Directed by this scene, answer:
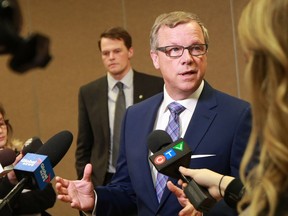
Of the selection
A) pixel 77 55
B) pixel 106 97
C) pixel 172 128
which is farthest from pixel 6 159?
pixel 77 55

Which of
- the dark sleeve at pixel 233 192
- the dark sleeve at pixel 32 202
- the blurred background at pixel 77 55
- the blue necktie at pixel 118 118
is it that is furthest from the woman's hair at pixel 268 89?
the blurred background at pixel 77 55

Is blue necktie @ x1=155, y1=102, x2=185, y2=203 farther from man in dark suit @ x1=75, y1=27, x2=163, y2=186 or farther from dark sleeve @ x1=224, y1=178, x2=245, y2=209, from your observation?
man in dark suit @ x1=75, y1=27, x2=163, y2=186

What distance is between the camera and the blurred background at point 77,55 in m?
5.55

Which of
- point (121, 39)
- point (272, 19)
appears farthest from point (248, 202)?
point (121, 39)

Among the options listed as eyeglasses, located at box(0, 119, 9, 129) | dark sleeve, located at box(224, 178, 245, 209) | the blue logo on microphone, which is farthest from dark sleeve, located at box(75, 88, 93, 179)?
dark sleeve, located at box(224, 178, 245, 209)

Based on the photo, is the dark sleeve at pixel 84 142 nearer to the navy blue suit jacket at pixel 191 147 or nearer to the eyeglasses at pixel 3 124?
the eyeglasses at pixel 3 124

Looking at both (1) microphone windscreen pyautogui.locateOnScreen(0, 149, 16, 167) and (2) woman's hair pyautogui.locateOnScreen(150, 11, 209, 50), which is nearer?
(1) microphone windscreen pyautogui.locateOnScreen(0, 149, 16, 167)

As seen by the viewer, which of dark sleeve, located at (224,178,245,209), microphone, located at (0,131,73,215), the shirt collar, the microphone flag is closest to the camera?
dark sleeve, located at (224,178,245,209)

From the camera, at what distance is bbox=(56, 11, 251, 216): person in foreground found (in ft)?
→ 7.18

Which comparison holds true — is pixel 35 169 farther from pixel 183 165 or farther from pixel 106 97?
pixel 106 97

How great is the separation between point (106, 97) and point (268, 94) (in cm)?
306

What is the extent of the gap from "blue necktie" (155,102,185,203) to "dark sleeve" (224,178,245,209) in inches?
27.4

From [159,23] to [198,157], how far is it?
2.15ft

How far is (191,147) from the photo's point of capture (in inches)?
88.0
